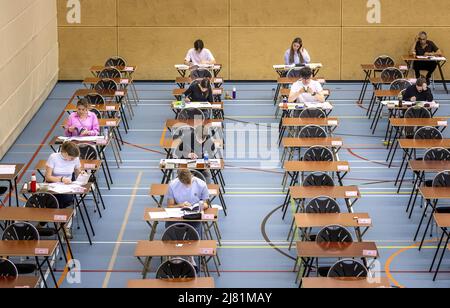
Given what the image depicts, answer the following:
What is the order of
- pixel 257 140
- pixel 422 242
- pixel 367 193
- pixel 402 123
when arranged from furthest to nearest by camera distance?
pixel 257 140
pixel 402 123
pixel 367 193
pixel 422 242

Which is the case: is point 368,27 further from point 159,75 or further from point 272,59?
point 159,75

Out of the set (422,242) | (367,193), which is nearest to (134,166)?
(367,193)

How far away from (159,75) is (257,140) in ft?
20.6

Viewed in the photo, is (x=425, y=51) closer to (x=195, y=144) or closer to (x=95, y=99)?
(x=95, y=99)

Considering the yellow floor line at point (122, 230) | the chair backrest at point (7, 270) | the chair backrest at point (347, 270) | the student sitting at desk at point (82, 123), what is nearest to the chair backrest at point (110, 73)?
the yellow floor line at point (122, 230)

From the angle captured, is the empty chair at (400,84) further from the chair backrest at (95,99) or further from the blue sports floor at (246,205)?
the chair backrest at (95,99)

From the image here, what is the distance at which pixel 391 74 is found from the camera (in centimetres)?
1981

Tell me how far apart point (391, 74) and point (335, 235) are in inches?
426

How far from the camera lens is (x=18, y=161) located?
16.0 metres

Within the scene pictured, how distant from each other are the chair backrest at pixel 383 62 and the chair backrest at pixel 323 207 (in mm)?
10659

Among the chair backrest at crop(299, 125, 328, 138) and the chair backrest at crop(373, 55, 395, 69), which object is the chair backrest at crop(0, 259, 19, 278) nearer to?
the chair backrest at crop(299, 125, 328, 138)

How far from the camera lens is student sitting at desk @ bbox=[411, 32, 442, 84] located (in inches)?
839

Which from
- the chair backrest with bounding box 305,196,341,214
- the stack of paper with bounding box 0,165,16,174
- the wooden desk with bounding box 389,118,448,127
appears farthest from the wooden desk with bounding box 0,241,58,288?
the wooden desk with bounding box 389,118,448,127
